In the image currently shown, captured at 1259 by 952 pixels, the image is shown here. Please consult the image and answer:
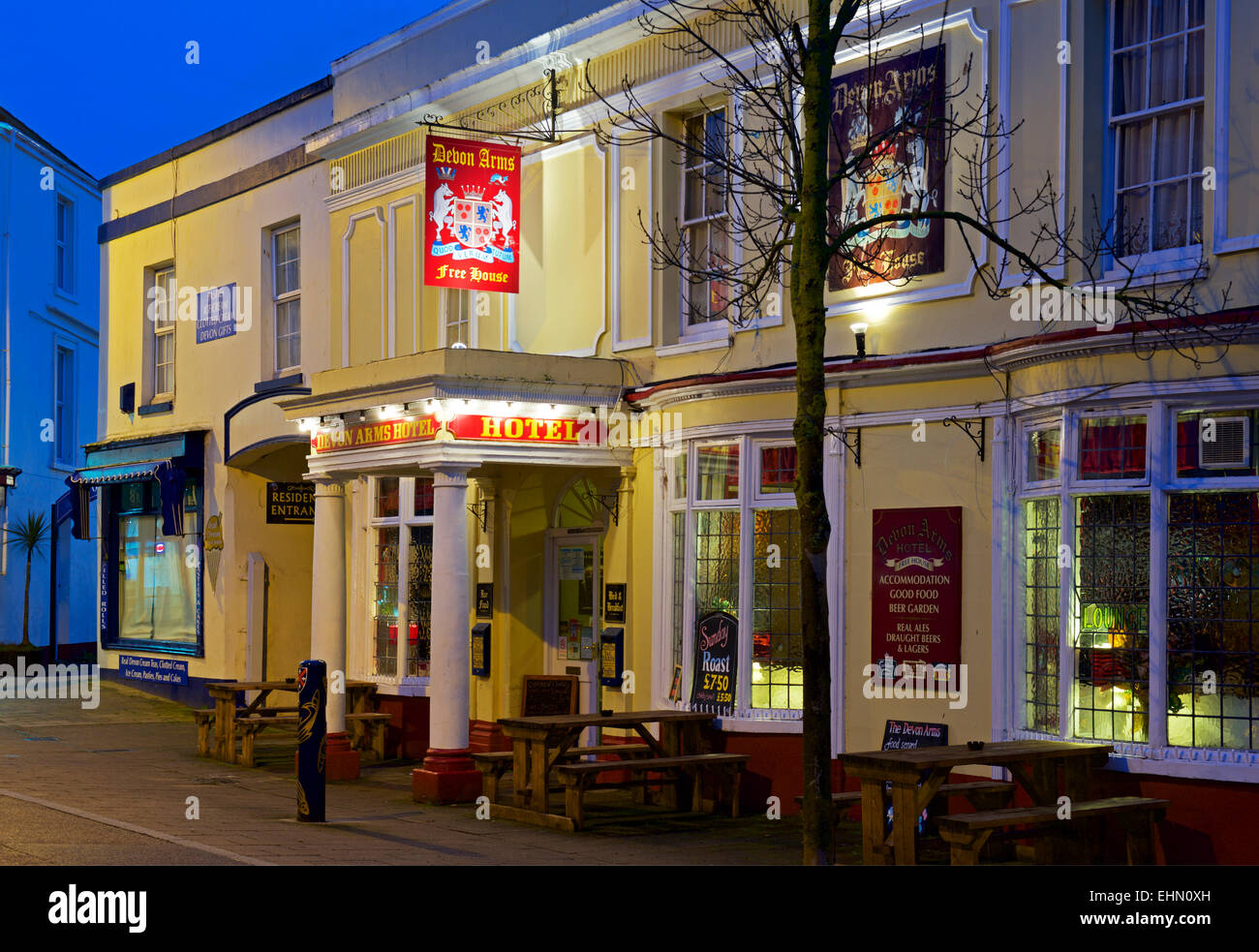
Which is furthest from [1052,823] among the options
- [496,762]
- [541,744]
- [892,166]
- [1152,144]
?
[892,166]

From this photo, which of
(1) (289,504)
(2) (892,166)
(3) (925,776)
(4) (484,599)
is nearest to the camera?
(3) (925,776)

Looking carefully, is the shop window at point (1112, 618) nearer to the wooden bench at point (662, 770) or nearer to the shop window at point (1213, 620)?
the shop window at point (1213, 620)

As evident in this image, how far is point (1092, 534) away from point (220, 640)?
46.2ft

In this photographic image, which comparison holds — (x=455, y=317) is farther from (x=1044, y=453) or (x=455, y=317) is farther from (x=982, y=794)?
(x=982, y=794)

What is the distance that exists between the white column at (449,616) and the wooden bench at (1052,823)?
5.30 meters

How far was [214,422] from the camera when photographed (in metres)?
22.0

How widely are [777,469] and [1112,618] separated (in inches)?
141

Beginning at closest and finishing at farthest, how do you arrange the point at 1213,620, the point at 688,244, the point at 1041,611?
the point at 1213,620 < the point at 1041,611 < the point at 688,244

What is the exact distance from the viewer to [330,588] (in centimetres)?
1546

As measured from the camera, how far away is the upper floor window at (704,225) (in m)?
14.3

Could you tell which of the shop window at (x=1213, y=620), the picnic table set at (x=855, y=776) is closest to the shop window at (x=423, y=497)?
the picnic table set at (x=855, y=776)

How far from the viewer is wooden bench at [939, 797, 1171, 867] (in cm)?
923

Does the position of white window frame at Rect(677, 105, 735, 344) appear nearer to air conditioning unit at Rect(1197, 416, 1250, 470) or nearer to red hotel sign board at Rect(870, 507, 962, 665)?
red hotel sign board at Rect(870, 507, 962, 665)

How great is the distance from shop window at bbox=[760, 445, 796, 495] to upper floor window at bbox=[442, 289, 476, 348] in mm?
5044
